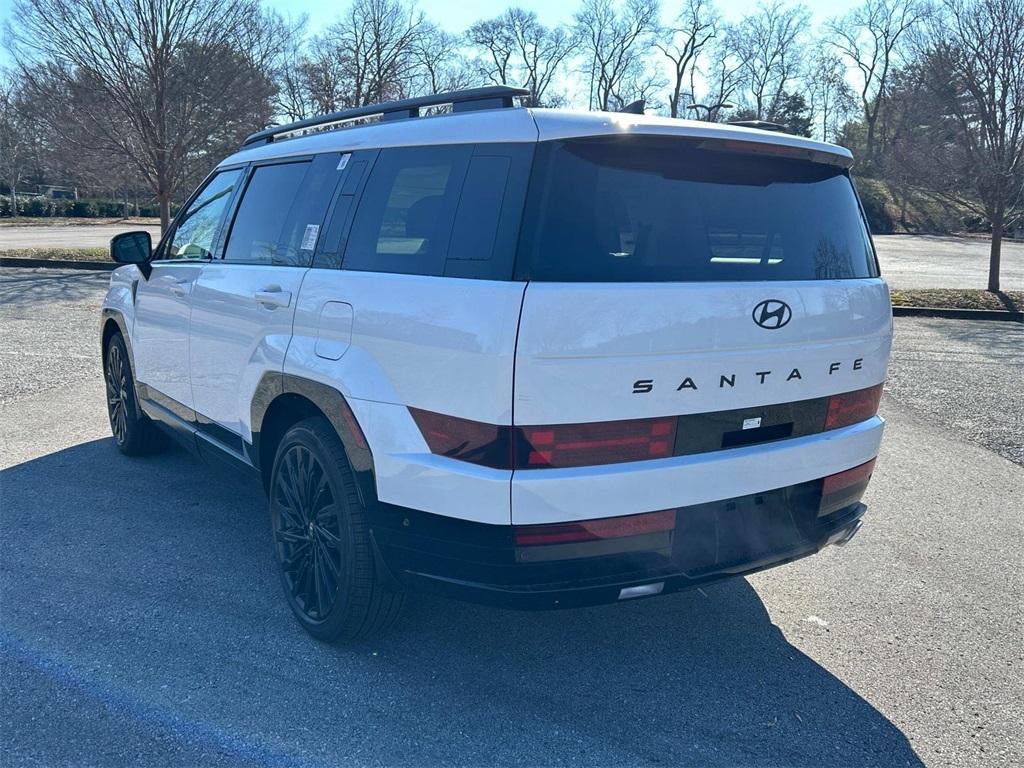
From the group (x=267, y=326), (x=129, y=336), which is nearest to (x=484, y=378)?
(x=267, y=326)

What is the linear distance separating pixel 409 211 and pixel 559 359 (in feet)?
3.04

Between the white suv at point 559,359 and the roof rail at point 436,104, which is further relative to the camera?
the roof rail at point 436,104

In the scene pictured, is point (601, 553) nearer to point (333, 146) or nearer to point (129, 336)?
point (333, 146)

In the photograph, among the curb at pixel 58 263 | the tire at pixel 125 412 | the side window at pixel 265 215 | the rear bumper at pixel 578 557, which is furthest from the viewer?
the curb at pixel 58 263

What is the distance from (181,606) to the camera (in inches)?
137

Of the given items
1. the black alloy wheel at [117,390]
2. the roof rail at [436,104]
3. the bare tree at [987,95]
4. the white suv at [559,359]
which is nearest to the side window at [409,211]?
the white suv at [559,359]

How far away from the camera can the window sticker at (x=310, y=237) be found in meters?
3.33

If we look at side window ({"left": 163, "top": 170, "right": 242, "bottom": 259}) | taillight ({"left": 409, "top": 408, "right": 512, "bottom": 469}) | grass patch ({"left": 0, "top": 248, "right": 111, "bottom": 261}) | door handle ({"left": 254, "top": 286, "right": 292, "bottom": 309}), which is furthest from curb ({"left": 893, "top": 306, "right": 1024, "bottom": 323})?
grass patch ({"left": 0, "top": 248, "right": 111, "bottom": 261})

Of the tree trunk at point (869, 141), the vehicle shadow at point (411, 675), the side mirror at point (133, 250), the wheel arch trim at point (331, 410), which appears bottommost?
the vehicle shadow at point (411, 675)

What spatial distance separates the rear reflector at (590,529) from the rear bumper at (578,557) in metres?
0.02

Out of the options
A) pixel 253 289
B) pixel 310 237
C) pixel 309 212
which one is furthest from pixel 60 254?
pixel 310 237

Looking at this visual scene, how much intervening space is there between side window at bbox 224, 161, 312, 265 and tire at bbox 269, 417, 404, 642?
34.7 inches

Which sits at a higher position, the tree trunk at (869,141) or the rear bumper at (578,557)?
the tree trunk at (869,141)

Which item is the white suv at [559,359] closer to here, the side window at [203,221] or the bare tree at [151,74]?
the side window at [203,221]
